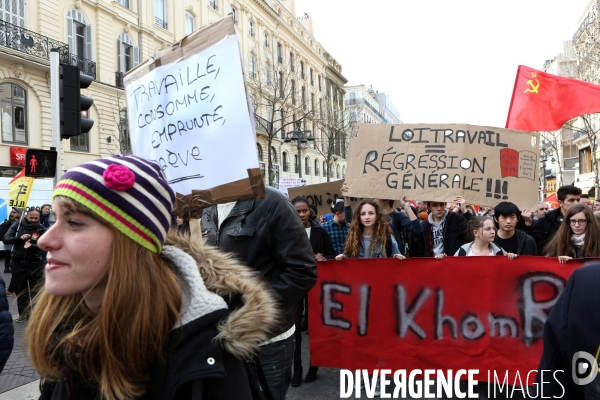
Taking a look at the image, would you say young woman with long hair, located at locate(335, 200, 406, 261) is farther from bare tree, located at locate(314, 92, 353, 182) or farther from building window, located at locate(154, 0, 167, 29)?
building window, located at locate(154, 0, 167, 29)

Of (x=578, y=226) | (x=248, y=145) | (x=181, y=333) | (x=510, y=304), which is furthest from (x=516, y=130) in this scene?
(x=181, y=333)

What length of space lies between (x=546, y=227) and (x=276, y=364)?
17.2 feet

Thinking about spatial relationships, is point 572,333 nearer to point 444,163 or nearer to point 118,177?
point 118,177

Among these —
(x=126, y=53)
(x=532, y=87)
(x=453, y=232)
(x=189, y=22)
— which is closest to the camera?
(x=453, y=232)

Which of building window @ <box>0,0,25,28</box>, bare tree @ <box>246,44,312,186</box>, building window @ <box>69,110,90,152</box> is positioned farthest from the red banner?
bare tree @ <box>246,44,312,186</box>

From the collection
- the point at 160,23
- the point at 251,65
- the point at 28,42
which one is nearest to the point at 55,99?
the point at 28,42

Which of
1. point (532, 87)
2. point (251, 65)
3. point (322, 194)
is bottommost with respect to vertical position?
point (322, 194)

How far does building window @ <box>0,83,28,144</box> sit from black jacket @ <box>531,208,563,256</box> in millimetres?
20173

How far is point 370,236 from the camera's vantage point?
4941 millimetres

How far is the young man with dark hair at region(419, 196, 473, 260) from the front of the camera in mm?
6000

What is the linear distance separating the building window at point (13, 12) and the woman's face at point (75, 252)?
75.1ft

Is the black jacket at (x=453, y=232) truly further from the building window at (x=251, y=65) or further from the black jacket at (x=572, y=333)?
the building window at (x=251, y=65)

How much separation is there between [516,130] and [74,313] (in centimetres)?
563

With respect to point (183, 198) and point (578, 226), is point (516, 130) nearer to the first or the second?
point (578, 226)
